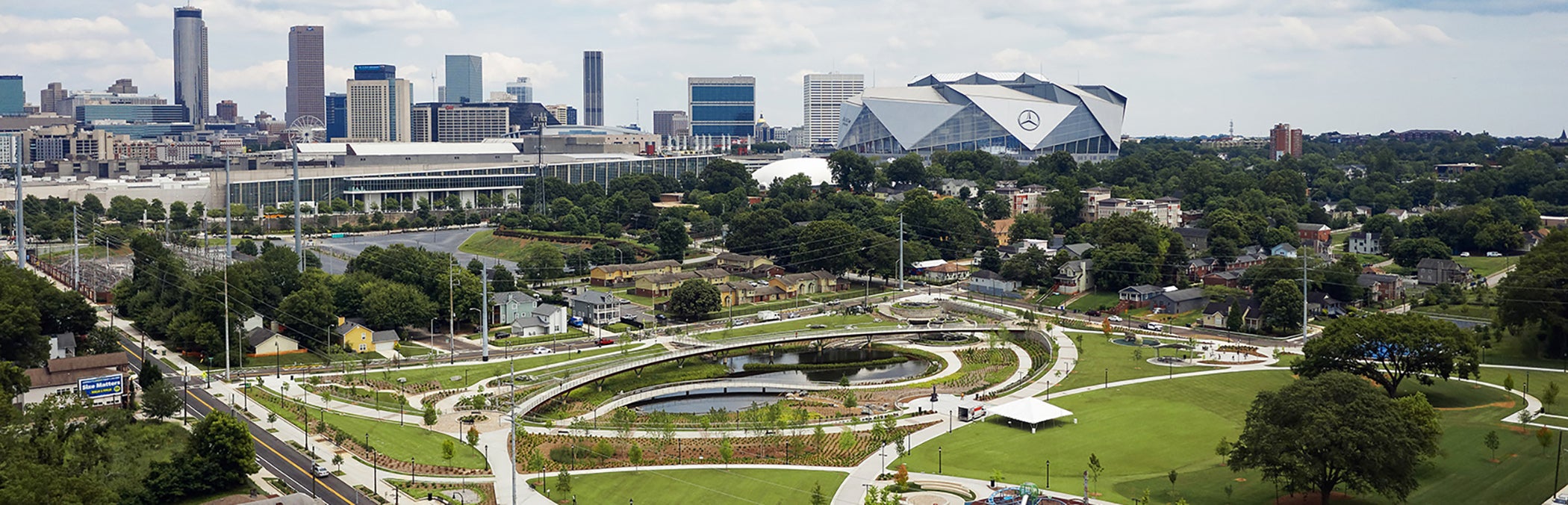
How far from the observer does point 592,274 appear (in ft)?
161

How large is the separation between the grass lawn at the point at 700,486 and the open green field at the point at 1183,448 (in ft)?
7.54

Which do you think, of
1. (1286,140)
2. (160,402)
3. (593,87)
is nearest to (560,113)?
(593,87)

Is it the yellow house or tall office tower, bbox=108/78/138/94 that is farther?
tall office tower, bbox=108/78/138/94

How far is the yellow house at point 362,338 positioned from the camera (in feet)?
115

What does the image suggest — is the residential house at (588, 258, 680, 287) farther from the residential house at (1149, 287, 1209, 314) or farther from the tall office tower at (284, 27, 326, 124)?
the tall office tower at (284, 27, 326, 124)

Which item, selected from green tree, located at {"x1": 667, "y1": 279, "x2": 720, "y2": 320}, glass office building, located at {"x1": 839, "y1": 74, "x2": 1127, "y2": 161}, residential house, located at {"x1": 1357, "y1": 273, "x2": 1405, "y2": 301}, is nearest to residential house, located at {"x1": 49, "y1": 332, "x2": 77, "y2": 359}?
green tree, located at {"x1": 667, "y1": 279, "x2": 720, "y2": 320}

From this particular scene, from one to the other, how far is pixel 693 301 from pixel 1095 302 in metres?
13.3

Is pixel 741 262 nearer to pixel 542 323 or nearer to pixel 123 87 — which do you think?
pixel 542 323

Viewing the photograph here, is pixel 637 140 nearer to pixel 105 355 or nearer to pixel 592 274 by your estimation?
pixel 592 274

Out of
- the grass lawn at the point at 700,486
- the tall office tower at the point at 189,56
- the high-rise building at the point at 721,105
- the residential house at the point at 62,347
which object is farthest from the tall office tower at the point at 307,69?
the grass lawn at the point at 700,486

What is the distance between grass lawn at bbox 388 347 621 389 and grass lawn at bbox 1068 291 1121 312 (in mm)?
→ 16863

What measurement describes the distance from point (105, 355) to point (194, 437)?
27.8 feet

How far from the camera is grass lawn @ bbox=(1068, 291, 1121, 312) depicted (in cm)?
4338

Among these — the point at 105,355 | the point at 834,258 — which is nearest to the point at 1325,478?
the point at 105,355
